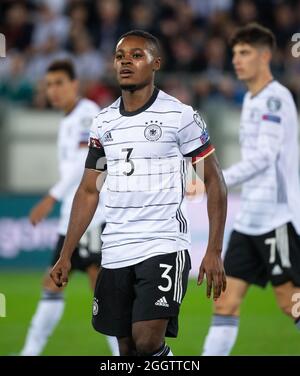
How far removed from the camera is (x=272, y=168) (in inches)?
289

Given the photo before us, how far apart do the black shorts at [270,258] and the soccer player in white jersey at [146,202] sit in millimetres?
1550

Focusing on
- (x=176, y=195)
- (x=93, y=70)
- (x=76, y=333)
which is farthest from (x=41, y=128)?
(x=176, y=195)

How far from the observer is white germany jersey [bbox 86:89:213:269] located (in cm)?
577

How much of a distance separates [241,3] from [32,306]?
7.77 meters

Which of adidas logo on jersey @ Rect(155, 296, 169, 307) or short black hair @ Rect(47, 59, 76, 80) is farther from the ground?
short black hair @ Rect(47, 59, 76, 80)

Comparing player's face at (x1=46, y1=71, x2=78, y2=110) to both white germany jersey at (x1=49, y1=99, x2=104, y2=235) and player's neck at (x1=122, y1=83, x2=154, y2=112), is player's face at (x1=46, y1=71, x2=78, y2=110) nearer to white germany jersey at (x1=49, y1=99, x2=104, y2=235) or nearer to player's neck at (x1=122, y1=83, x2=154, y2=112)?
white germany jersey at (x1=49, y1=99, x2=104, y2=235)

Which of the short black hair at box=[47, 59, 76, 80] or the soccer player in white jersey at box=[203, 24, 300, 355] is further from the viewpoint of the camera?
the short black hair at box=[47, 59, 76, 80]

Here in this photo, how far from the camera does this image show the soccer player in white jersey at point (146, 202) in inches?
225

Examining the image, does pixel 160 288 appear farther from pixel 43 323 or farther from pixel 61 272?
pixel 43 323

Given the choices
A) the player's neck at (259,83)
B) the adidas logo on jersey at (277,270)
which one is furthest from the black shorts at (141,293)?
the player's neck at (259,83)

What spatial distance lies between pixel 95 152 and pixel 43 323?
2.59 metres

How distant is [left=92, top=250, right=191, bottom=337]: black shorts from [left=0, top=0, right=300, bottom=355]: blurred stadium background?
4.77m

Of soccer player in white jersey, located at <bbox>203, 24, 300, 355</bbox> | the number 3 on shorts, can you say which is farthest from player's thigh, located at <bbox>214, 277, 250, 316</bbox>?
the number 3 on shorts

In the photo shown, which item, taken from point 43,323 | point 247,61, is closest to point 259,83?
point 247,61
